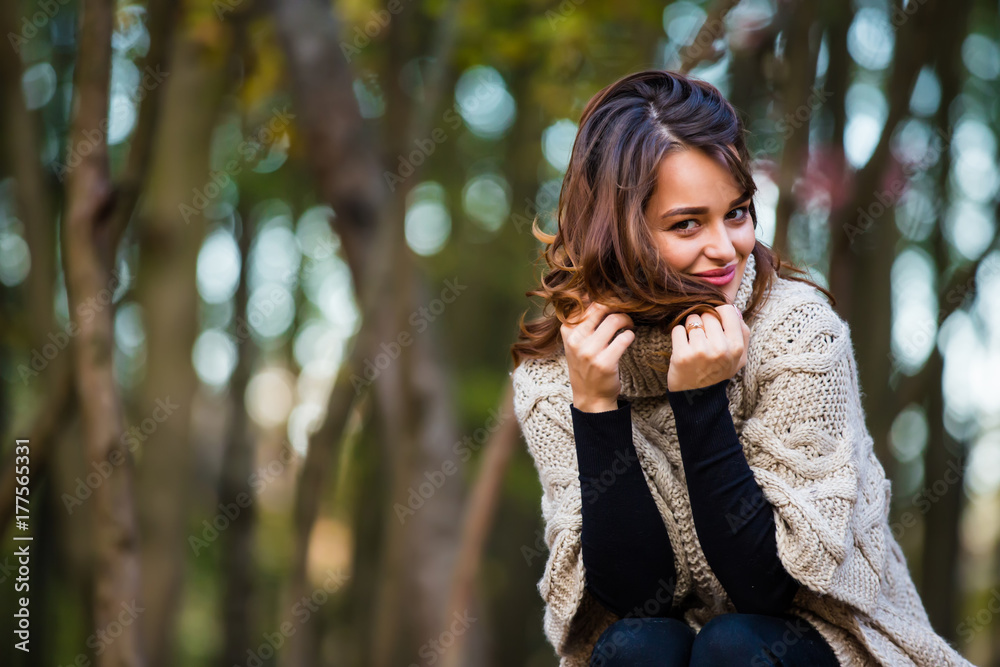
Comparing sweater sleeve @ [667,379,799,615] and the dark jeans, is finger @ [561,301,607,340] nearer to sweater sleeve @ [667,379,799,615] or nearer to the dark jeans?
sweater sleeve @ [667,379,799,615]

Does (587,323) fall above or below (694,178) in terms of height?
below

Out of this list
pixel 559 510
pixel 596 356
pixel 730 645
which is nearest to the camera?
pixel 730 645

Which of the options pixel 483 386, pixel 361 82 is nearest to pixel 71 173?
pixel 361 82

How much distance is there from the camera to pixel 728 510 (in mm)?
1935

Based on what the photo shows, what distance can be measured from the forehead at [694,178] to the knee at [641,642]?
896 mm

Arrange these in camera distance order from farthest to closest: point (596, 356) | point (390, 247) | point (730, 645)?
1. point (390, 247)
2. point (596, 356)
3. point (730, 645)

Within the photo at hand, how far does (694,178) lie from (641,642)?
0.98 meters

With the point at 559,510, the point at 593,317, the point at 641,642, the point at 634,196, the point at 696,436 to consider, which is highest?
the point at 634,196

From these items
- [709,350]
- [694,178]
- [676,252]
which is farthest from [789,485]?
[694,178]

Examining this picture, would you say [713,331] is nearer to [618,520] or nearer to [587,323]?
[587,323]

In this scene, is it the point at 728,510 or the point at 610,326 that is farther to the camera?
the point at 610,326

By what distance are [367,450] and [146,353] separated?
128 inches

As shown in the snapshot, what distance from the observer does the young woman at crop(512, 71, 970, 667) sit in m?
1.92

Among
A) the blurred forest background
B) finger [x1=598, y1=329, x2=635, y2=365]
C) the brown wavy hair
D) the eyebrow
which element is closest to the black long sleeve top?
finger [x1=598, y1=329, x2=635, y2=365]
